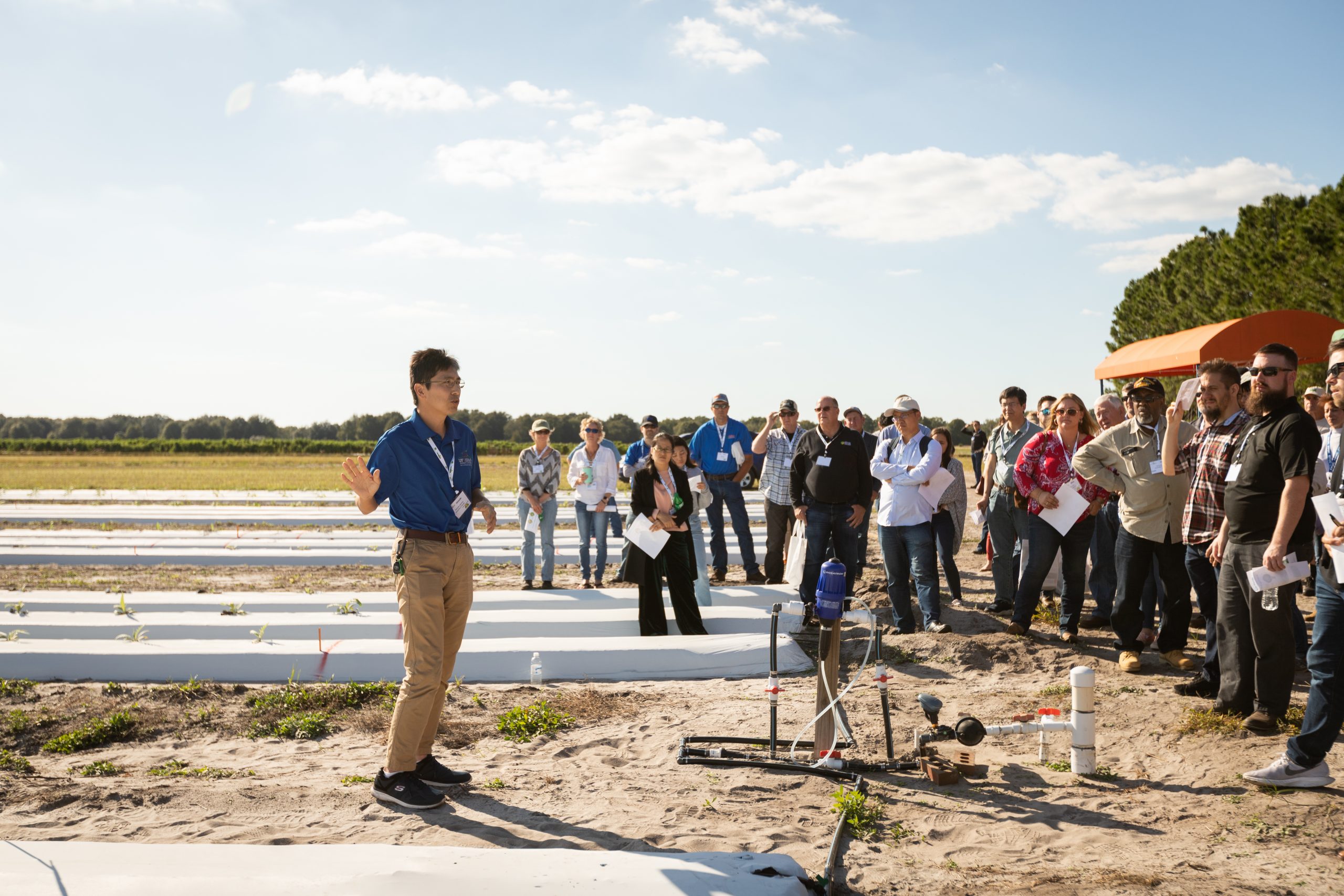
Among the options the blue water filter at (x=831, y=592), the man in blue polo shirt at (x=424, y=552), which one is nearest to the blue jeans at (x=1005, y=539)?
the blue water filter at (x=831, y=592)

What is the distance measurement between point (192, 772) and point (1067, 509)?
5.97 metres

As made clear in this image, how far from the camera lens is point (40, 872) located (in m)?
2.95

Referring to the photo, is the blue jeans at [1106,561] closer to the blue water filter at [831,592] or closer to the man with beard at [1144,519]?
the man with beard at [1144,519]

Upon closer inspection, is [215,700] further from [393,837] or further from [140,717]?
[393,837]

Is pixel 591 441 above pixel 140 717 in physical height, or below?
above

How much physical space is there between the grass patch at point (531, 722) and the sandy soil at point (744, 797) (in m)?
0.09

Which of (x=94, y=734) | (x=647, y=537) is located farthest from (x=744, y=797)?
(x=94, y=734)

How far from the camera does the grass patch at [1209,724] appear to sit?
14.9ft

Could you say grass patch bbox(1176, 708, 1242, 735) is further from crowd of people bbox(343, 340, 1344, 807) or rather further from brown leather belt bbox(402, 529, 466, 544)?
brown leather belt bbox(402, 529, 466, 544)

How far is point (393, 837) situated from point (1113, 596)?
21.2 feet

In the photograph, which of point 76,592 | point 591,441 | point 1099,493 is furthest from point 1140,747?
point 76,592

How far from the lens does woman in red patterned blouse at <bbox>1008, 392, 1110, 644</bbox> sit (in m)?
6.64

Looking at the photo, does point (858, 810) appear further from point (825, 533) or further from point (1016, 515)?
point (1016, 515)

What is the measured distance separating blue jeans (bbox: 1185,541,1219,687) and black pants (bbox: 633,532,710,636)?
360 centimetres
